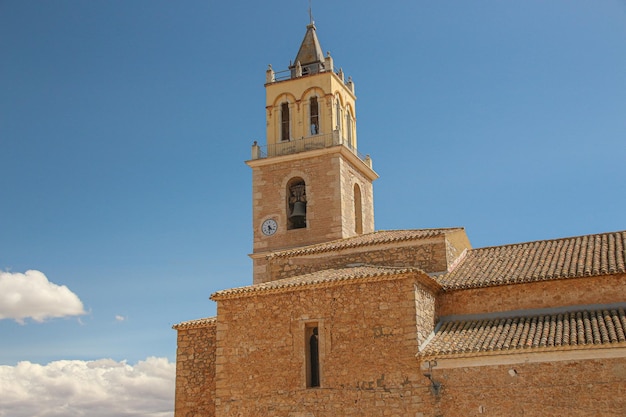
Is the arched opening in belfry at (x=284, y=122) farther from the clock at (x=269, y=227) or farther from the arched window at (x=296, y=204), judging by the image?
the clock at (x=269, y=227)

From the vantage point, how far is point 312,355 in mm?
16156

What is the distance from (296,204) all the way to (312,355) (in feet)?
27.6

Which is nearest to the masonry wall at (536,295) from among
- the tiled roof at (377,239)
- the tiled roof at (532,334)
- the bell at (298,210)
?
the tiled roof at (532,334)

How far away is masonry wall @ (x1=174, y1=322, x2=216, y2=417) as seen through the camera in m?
18.1

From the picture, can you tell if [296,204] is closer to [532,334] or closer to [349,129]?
[349,129]

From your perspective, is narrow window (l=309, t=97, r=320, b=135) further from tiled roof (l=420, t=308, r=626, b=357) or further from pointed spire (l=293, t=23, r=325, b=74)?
tiled roof (l=420, t=308, r=626, b=357)

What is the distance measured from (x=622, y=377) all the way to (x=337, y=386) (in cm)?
544

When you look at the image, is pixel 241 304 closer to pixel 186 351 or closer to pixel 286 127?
pixel 186 351

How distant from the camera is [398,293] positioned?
15383mm

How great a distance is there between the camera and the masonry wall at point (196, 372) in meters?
18.1

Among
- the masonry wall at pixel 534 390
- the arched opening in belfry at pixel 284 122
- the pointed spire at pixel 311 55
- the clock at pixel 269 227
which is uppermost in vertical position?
the pointed spire at pixel 311 55

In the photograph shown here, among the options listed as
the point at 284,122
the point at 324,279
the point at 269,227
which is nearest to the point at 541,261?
the point at 324,279

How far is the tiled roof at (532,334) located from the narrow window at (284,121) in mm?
10908

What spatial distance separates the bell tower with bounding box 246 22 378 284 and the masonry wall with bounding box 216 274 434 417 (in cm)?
617
